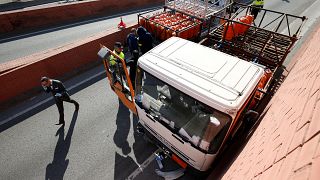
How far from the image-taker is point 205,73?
13.2 ft

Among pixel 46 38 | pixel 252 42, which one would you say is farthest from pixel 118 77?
pixel 46 38

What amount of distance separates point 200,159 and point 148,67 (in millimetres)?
2207

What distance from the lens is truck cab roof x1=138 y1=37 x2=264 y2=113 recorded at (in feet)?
11.7

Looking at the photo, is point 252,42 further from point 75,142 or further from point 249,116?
point 75,142

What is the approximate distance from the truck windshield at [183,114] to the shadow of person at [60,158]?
9.32 feet

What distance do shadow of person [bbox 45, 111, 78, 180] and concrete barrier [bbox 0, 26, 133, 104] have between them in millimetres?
2367

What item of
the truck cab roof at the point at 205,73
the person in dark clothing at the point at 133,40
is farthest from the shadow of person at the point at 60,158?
the person in dark clothing at the point at 133,40

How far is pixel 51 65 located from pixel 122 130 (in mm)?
4010

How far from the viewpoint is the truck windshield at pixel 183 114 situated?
3.78 m

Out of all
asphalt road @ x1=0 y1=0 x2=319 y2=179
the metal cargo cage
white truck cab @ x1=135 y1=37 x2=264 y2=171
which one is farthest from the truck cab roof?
the metal cargo cage

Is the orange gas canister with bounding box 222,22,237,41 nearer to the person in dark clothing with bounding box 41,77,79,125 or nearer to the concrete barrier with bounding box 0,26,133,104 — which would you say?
the concrete barrier with bounding box 0,26,133,104

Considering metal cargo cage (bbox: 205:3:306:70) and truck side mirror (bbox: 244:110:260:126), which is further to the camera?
metal cargo cage (bbox: 205:3:306:70)

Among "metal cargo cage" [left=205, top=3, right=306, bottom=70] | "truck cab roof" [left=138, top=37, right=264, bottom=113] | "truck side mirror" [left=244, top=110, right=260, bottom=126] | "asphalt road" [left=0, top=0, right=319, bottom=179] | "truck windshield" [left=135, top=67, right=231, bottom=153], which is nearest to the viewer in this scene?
"truck cab roof" [left=138, top=37, right=264, bottom=113]

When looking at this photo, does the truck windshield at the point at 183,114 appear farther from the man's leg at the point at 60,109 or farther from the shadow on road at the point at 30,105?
the shadow on road at the point at 30,105
